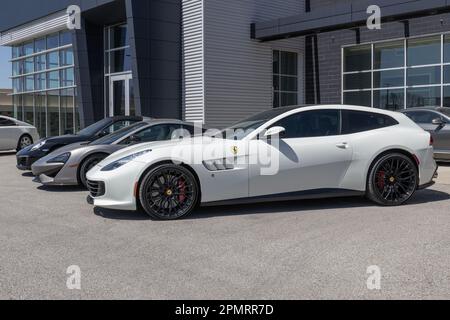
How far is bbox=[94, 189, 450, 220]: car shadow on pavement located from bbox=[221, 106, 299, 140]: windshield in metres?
1.03

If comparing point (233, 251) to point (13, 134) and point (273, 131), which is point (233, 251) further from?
point (13, 134)

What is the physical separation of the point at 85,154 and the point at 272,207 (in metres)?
3.58

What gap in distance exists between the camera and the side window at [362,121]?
24.1 ft

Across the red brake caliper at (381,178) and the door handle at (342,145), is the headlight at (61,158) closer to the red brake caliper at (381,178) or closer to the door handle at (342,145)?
the door handle at (342,145)

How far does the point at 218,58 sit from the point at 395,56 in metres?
6.10

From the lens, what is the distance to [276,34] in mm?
17609

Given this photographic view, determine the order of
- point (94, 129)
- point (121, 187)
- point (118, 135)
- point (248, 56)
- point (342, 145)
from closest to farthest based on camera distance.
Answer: point (121, 187), point (342, 145), point (118, 135), point (94, 129), point (248, 56)

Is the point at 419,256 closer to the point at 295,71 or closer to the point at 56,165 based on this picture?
the point at 56,165

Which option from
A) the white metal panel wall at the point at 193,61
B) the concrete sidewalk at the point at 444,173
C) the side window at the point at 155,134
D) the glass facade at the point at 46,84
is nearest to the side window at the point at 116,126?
the side window at the point at 155,134

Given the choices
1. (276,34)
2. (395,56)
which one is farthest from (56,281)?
(395,56)

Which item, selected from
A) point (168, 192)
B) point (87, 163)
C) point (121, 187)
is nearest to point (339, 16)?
point (87, 163)

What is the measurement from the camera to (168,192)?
650 centimetres

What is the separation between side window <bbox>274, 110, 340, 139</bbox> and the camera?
277 inches

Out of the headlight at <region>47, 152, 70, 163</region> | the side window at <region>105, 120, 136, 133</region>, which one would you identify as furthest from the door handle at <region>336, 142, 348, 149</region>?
the side window at <region>105, 120, 136, 133</region>
